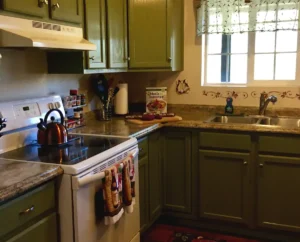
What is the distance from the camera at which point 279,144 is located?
272 cm

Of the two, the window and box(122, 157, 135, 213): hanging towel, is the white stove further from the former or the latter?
the window

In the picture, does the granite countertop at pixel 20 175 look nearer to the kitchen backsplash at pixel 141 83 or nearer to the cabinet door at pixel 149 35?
the kitchen backsplash at pixel 141 83

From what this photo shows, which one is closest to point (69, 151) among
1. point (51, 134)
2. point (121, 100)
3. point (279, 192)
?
point (51, 134)

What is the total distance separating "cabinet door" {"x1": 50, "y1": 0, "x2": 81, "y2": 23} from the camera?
2213 millimetres

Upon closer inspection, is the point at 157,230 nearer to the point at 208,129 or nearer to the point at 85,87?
the point at 208,129

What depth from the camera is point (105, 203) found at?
80.4 inches

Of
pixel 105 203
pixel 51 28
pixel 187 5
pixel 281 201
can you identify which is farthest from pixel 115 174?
pixel 187 5

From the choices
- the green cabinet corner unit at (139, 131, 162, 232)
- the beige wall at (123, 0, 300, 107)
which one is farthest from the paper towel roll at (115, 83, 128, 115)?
the green cabinet corner unit at (139, 131, 162, 232)

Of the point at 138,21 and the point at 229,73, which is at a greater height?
the point at 138,21

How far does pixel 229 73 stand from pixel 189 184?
1151 mm

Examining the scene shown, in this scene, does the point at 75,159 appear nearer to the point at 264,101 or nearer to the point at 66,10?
the point at 66,10

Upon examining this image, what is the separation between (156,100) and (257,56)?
997 millimetres

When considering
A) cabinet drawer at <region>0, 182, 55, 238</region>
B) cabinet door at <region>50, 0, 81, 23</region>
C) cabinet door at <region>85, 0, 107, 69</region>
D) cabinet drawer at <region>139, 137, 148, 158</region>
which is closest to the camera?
cabinet drawer at <region>0, 182, 55, 238</region>

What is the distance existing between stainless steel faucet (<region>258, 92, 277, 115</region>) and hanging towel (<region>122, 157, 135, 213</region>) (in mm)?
1448
